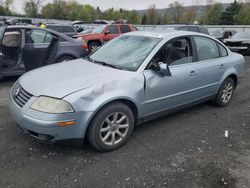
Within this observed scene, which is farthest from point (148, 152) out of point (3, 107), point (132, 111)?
point (3, 107)

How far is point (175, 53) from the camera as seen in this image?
392 cm

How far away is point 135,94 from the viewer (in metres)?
3.30

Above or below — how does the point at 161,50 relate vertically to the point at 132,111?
above

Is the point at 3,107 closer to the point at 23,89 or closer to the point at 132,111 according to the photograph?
the point at 23,89

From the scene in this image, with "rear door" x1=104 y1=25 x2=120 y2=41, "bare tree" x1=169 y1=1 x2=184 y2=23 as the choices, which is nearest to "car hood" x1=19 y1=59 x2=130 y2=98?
"rear door" x1=104 y1=25 x2=120 y2=41

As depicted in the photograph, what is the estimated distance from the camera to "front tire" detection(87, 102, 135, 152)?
9.95ft

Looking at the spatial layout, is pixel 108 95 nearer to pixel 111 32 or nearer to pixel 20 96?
pixel 20 96

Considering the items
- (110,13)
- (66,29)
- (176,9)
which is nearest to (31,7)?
(110,13)

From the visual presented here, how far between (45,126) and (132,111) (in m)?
1.21

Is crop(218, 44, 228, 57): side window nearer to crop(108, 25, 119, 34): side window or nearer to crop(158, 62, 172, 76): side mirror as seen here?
crop(158, 62, 172, 76): side mirror

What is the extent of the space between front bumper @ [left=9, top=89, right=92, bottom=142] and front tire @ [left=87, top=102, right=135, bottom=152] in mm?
158

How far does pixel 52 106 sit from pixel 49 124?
0.21 meters

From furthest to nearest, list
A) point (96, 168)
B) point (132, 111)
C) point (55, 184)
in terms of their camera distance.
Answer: point (132, 111)
point (96, 168)
point (55, 184)

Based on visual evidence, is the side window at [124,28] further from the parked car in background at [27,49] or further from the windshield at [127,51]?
the windshield at [127,51]
